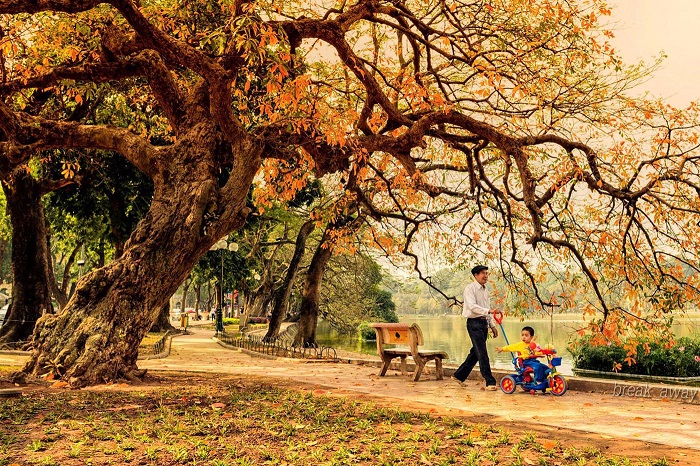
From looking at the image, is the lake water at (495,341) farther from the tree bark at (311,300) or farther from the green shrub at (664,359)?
the tree bark at (311,300)

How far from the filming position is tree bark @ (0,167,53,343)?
18.5 m

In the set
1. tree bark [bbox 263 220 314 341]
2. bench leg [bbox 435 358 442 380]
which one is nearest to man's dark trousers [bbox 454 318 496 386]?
bench leg [bbox 435 358 442 380]

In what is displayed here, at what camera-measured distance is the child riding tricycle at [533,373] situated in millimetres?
9562

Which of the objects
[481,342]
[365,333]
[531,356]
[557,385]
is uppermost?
[481,342]

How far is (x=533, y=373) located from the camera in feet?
32.0

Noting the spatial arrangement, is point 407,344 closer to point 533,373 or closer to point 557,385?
point 533,373

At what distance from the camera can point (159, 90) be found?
10.9 metres

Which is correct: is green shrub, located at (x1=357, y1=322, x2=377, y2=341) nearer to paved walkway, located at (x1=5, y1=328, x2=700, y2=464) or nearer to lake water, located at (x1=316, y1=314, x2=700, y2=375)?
lake water, located at (x1=316, y1=314, x2=700, y2=375)

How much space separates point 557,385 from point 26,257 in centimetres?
1604

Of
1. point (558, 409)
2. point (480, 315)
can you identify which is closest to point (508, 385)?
point (480, 315)

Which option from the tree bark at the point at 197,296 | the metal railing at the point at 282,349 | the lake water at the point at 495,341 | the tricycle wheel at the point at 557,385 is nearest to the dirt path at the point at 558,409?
the tricycle wheel at the point at 557,385

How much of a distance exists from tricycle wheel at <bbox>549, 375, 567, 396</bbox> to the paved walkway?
0.57 feet

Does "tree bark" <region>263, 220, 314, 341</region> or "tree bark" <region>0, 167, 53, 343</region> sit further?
"tree bark" <region>263, 220, 314, 341</region>

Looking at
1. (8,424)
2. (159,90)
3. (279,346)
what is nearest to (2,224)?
(279,346)
